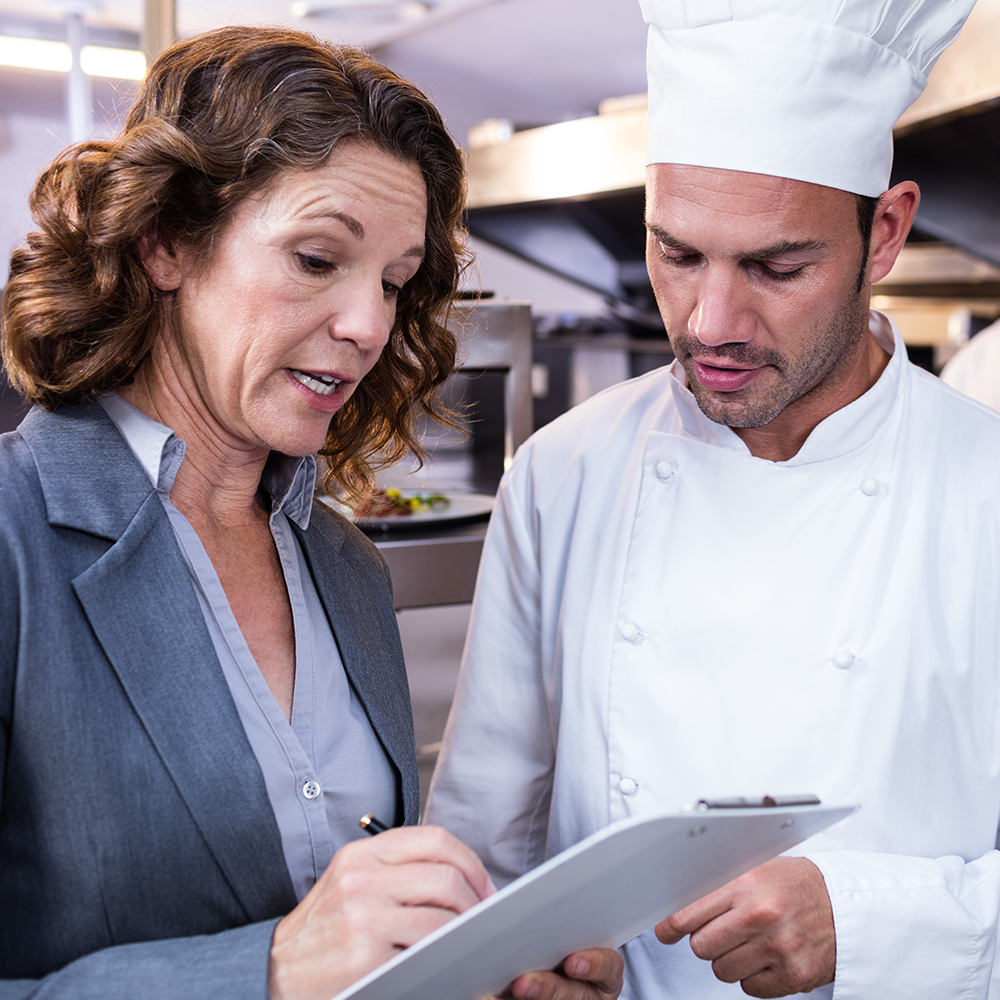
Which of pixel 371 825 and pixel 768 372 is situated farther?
pixel 768 372

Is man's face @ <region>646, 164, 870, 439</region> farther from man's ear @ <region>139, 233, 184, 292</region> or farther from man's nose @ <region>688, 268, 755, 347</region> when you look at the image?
man's ear @ <region>139, 233, 184, 292</region>

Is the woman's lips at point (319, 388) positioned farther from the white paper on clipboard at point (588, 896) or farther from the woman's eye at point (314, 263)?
the white paper on clipboard at point (588, 896)

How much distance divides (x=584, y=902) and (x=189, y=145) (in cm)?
77

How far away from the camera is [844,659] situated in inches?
45.7

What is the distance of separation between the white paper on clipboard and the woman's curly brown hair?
643 millimetres

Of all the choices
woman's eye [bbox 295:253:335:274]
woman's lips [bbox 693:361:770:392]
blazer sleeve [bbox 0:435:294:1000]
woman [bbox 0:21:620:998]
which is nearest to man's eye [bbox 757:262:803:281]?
woman's lips [bbox 693:361:770:392]

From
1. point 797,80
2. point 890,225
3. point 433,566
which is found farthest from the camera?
point 433,566

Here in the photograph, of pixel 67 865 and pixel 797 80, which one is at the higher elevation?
pixel 797 80

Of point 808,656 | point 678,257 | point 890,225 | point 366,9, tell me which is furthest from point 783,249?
point 366,9

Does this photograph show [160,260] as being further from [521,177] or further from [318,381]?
[521,177]

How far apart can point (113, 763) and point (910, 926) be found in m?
0.86

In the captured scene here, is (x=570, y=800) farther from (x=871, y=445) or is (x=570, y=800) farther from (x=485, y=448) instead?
(x=485, y=448)

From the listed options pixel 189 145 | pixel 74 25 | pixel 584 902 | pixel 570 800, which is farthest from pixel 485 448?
pixel 584 902

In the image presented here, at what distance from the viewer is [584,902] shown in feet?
2.42
